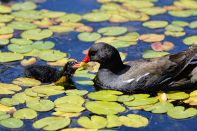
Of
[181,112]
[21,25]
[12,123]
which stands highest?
[21,25]

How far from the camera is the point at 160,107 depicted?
339 inches

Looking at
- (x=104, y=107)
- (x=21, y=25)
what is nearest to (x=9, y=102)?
(x=104, y=107)

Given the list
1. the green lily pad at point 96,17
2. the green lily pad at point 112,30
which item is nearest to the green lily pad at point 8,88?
the green lily pad at point 112,30

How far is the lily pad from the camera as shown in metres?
10.2

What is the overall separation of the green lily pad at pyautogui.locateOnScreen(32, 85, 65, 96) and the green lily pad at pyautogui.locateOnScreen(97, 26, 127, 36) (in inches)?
82.8

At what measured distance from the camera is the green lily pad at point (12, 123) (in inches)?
318

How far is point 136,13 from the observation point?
11.9 meters

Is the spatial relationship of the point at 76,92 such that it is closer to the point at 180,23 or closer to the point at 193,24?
the point at 180,23

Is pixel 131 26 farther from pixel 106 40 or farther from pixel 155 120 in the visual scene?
pixel 155 120

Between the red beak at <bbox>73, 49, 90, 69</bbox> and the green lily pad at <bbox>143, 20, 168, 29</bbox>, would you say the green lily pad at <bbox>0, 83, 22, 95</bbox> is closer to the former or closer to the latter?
the red beak at <bbox>73, 49, 90, 69</bbox>

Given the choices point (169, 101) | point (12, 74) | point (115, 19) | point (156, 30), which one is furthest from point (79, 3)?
point (169, 101)

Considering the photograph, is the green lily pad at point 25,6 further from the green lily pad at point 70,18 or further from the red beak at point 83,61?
the red beak at point 83,61

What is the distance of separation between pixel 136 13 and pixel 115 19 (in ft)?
1.52

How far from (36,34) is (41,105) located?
262 centimetres
